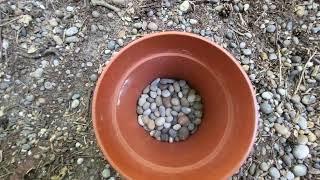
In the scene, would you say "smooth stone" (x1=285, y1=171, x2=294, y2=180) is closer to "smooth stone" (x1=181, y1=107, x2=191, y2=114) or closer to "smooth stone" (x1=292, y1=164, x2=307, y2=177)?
"smooth stone" (x1=292, y1=164, x2=307, y2=177)

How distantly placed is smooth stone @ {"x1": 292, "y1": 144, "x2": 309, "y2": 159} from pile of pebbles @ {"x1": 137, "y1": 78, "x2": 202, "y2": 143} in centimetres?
29

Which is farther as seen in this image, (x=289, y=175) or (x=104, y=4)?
(x=104, y=4)

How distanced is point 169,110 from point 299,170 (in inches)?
16.2

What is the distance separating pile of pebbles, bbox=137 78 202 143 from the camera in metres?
1.36

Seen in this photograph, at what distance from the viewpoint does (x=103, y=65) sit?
144 cm

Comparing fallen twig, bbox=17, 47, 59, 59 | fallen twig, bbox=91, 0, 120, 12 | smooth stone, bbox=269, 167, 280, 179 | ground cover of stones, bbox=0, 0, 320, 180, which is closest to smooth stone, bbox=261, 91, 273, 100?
ground cover of stones, bbox=0, 0, 320, 180

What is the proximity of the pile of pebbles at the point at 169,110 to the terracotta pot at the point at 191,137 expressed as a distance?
27 millimetres

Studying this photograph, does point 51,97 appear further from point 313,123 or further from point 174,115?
point 313,123

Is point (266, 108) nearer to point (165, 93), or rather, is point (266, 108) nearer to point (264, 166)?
point (264, 166)

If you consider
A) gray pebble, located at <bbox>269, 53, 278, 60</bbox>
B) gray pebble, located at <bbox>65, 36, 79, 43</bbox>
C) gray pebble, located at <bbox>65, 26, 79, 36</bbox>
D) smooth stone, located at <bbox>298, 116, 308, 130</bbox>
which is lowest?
smooth stone, located at <bbox>298, 116, 308, 130</bbox>

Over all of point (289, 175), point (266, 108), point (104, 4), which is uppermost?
point (104, 4)

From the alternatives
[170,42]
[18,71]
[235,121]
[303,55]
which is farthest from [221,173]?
[18,71]

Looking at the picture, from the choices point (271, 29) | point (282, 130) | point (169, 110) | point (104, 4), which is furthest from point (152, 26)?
point (282, 130)

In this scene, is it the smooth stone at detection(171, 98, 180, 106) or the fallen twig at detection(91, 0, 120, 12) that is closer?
the smooth stone at detection(171, 98, 180, 106)
